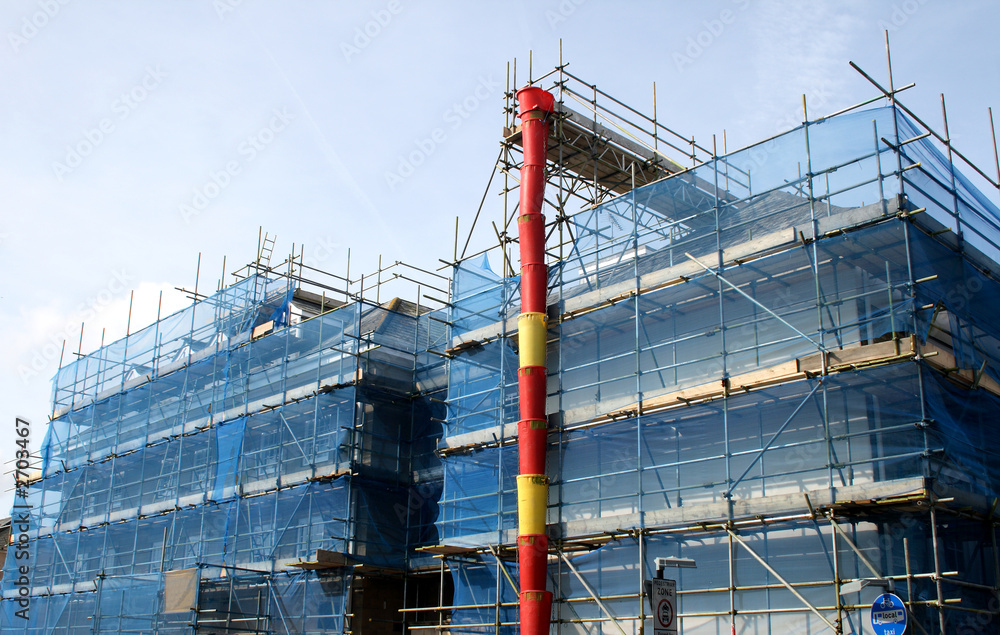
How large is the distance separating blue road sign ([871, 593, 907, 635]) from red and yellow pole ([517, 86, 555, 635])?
767cm

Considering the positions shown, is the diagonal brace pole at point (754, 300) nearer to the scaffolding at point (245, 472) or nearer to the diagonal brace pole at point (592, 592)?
the diagonal brace pole at point (592, 592)

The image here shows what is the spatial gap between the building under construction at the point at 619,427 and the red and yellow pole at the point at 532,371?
15cm

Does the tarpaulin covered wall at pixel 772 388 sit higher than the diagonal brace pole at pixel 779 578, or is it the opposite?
the tarpaulin covered wall at pixel 772 388

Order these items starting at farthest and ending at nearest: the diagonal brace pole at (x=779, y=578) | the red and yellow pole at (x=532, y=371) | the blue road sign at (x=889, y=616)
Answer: the red and yellow pole at (x=532, y=371), the diagonal brace pole at (x=779, y=578), the blue road sign at (x=889, y=616)

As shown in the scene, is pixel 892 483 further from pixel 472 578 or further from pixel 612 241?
pixel 472 578

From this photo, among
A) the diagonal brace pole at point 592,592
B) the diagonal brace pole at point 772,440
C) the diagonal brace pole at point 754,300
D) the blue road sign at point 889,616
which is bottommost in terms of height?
the blue road sign at point 889,616

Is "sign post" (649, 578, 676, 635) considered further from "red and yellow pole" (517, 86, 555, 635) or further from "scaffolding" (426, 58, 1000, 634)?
"red and yellow pole" (517, 86, 555, 635)

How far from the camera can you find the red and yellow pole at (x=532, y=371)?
19266 millimetres

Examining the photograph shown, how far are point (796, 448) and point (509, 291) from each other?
26.5 ft

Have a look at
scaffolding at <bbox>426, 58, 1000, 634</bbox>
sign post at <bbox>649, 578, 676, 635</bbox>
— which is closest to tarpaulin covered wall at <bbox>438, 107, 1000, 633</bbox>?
scaffolding at <bbox>426, 58, 1000, 634</bbox>

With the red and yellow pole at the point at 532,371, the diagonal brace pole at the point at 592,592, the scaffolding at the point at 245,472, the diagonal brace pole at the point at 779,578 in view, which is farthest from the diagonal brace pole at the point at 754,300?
the scaffolding at the point at 245,472

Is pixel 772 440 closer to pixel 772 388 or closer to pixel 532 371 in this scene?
pixel 772 388

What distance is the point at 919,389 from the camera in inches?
608

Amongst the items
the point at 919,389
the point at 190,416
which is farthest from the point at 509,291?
the point at 190,416
